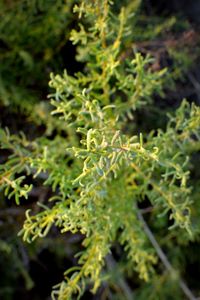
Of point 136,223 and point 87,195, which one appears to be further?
point 136,223

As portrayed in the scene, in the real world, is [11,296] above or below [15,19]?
below

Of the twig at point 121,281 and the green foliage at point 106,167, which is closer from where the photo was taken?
the green foliage at point 106,167

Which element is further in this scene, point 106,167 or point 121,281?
point 121,281

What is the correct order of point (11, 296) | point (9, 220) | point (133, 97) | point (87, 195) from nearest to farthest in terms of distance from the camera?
1. point (87, 195)
2. point (133, 97)
3. point (9, 220)
4. point (11, 296)

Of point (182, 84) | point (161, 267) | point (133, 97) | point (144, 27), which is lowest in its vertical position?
point (161, 267)

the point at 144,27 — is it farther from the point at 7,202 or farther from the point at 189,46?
the point at 7,202

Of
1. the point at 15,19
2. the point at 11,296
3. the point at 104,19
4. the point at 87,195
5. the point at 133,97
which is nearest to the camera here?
the point at 87,195

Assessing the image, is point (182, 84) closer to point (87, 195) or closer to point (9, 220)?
point (9, 220)

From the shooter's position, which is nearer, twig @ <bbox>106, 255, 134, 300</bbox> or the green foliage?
the green foliage

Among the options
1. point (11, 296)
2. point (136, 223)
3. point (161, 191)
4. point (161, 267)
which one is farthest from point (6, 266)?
point (161, 191)
